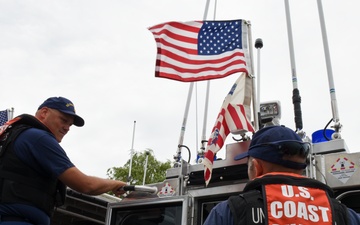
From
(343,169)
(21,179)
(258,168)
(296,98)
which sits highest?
(296,98)

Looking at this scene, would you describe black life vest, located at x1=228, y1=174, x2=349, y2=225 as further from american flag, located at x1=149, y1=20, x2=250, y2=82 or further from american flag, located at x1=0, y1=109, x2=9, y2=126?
american flag, located at x1=0, y1=109, x2=9, y2=126

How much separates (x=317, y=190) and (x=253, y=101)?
2727 mm

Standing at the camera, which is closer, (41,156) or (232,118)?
(41,156)

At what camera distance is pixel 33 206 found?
2928mm

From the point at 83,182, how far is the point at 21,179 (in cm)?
40

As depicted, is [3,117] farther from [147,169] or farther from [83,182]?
[147,169]

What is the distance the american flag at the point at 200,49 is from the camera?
17.2ft

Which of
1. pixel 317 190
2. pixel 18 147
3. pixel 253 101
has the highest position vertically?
pixel 253 101

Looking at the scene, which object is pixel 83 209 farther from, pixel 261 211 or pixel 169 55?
pixel 261 211

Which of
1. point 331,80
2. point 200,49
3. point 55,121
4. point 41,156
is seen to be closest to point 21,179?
point 41,156

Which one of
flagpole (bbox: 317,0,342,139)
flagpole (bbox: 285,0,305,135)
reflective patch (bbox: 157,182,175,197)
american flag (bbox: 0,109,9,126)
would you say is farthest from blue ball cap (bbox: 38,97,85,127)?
american flag (bbox: 0,109,9,126)

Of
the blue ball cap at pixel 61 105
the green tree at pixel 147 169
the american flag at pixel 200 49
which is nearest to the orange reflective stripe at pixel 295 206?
the blue ball cap at pixel 61 105

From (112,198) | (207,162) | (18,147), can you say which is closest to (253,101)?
(207,162)

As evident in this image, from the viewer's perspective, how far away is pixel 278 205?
1.94 metres
